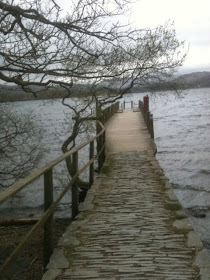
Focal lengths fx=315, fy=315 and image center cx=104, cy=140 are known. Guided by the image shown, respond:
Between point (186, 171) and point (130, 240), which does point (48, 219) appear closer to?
point (130, 240)

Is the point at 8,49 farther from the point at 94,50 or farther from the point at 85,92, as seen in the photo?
the point at 85,92

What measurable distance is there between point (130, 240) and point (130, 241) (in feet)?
0.12

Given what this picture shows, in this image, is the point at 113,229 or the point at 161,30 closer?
the point at 113,229

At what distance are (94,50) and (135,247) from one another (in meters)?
5.44

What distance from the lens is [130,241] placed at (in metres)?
4.06

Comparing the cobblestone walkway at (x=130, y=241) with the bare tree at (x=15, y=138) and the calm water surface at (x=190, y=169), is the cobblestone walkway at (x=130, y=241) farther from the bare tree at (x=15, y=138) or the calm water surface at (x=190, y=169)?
the bare tree at (x=15, y=138)

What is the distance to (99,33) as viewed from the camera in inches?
254

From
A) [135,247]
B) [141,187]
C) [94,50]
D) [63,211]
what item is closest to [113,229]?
[135,247]

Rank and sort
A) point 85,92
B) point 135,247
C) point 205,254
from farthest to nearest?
point 85,92 < point 135,247 < point 205,254

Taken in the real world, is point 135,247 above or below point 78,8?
below

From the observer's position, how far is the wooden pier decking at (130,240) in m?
3.26

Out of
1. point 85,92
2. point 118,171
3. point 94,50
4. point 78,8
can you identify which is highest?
point 78,8

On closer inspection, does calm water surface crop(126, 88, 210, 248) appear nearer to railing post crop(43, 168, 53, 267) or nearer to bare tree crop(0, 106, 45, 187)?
bare tree crop(0, 106, 45, 187)

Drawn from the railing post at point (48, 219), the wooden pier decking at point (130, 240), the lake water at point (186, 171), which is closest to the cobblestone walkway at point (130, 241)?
the wooden pier decking at point (130, 240)
